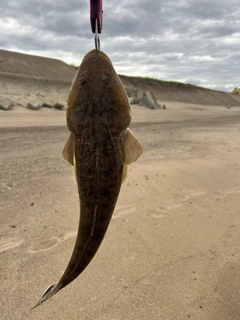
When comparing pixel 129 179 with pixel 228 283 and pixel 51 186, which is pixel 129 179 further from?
pixel 228 283

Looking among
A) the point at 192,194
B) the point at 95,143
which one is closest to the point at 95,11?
the point at 95,143

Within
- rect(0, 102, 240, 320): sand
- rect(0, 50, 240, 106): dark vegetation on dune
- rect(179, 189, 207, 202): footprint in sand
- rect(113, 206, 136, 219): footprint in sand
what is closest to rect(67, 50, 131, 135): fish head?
rect(0, 102, 240, 320): sand

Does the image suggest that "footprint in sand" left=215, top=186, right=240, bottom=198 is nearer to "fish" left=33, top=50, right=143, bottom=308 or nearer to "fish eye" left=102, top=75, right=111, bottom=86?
"fish" left=33, top=50, right=143, bottom=308

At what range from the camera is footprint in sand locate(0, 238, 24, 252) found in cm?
393

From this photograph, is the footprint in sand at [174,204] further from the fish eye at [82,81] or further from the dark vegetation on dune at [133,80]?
the dark vegetation on dune at [133,80]

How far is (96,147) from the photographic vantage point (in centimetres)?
174

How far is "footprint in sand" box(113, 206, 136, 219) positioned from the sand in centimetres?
2

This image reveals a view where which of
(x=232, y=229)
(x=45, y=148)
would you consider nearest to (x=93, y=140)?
(x=232, y=229)

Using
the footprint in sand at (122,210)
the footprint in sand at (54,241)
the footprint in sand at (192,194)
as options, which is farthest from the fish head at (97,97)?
the footprint in sand at (192,194)

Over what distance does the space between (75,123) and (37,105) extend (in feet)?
52.5

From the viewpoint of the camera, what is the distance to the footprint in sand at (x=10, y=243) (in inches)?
155

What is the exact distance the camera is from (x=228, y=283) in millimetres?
3627

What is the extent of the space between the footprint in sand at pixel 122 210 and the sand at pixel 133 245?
0.02 metres

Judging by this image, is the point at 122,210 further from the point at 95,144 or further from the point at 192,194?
the point at 95,144
